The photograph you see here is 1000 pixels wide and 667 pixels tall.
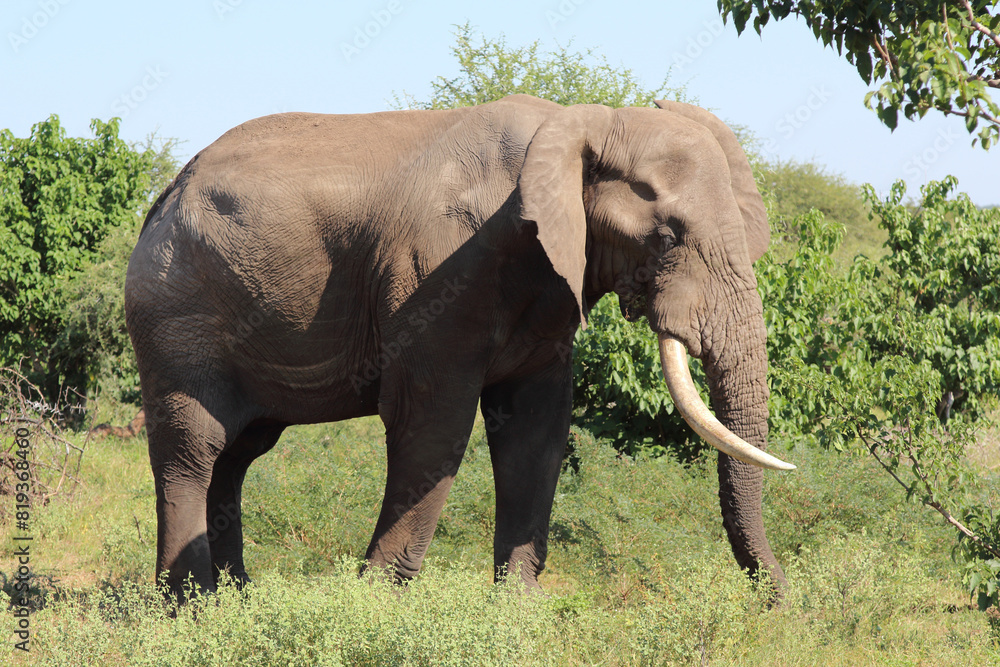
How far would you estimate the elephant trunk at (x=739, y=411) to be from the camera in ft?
16.8

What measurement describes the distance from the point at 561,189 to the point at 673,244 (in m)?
0.63

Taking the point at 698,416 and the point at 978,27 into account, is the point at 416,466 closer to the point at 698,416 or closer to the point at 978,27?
the point at 698,416

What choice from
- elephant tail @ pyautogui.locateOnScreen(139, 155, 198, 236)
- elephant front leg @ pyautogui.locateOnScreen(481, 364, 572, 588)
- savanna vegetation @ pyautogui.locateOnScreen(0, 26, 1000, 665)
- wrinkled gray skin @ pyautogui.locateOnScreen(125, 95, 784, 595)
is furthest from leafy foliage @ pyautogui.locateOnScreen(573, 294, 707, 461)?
elephant tail @ pyautogui.locateOnScreen(139, 155, 198, 236)

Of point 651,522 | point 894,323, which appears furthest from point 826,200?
point 651,522

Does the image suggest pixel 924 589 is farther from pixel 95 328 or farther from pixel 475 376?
pixel 95 328

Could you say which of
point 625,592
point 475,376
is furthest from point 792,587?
point 475,376

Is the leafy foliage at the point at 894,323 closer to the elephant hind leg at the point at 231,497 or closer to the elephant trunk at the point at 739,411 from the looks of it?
the elephant trunk at the point at 739,411

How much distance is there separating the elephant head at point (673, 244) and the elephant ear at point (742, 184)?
28 centimetres

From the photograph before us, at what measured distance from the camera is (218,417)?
19.1 ft

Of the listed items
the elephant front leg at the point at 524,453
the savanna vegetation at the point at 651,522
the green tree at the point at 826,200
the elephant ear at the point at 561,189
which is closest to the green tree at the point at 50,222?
the savanna vegetation at the point at 651,522

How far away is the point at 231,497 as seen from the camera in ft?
21.8

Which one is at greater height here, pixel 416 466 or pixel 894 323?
pixel 894 323

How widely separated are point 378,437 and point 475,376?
7239 millimetres

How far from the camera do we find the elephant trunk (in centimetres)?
512
